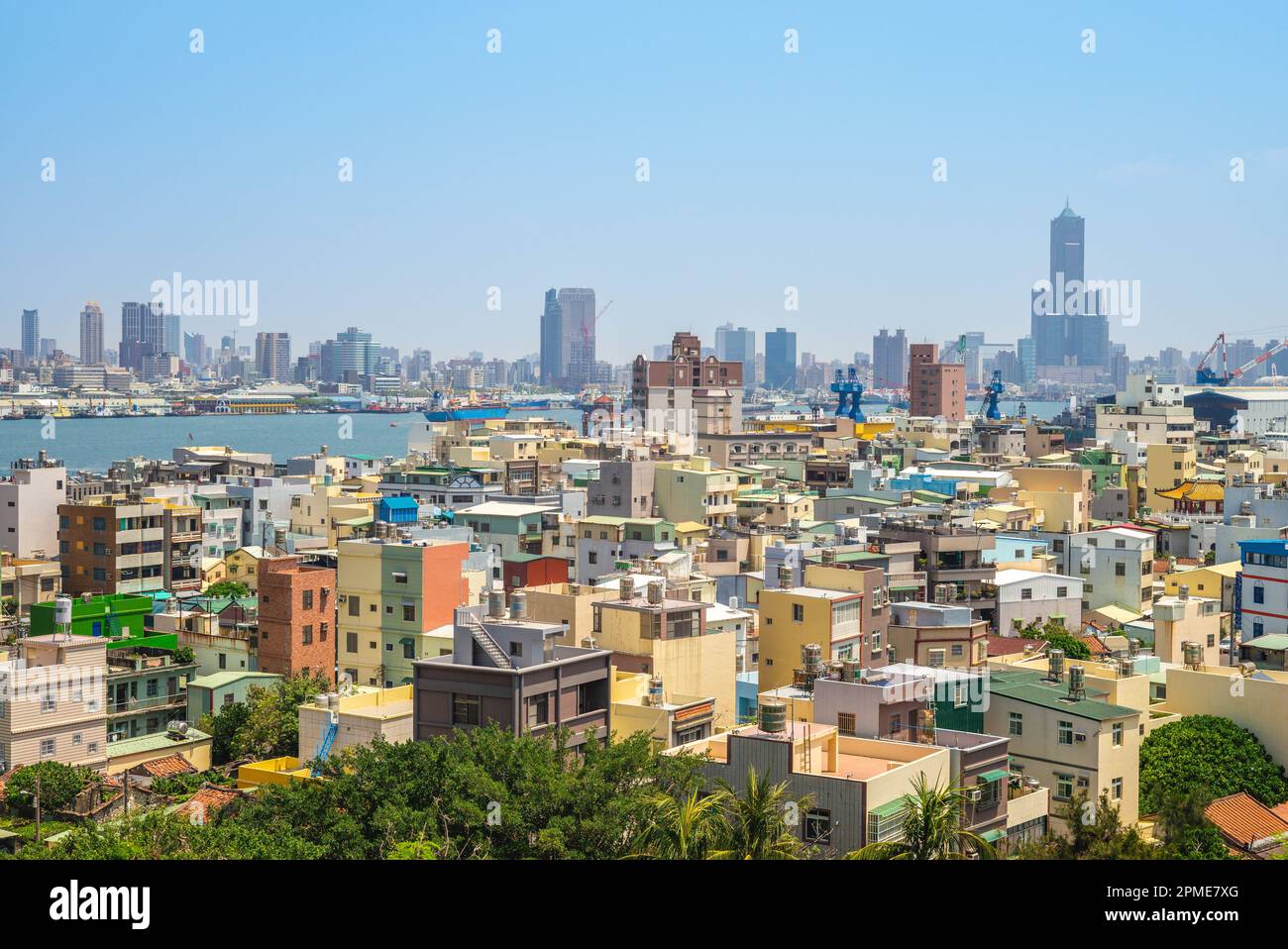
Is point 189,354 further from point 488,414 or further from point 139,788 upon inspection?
point 139,788

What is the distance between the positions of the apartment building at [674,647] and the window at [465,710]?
5.57 ft

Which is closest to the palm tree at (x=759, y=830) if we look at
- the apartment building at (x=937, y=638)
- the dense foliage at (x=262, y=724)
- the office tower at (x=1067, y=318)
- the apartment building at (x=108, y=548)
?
the dense foliage at (x=262, y=724)

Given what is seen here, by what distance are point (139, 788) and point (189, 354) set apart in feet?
251

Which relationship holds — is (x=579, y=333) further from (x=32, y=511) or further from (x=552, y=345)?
(x=32, y=511)

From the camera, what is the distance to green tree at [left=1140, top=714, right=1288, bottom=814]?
7.85 m

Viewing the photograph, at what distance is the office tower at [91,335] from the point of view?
60.6 meters

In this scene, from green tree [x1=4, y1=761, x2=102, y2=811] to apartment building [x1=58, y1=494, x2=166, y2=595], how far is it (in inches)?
282

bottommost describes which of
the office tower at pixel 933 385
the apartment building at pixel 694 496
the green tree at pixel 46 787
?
the green tree at pixel 46 787

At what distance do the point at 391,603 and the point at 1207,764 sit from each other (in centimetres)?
575

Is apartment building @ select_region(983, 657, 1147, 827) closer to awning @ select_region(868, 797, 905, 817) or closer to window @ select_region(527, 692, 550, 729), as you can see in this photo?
awning @ select_region(868, 797, 905, 817)

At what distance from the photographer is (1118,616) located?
47.6 feet

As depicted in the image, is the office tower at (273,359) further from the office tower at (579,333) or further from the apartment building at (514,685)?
the apartment building at (514,685)
